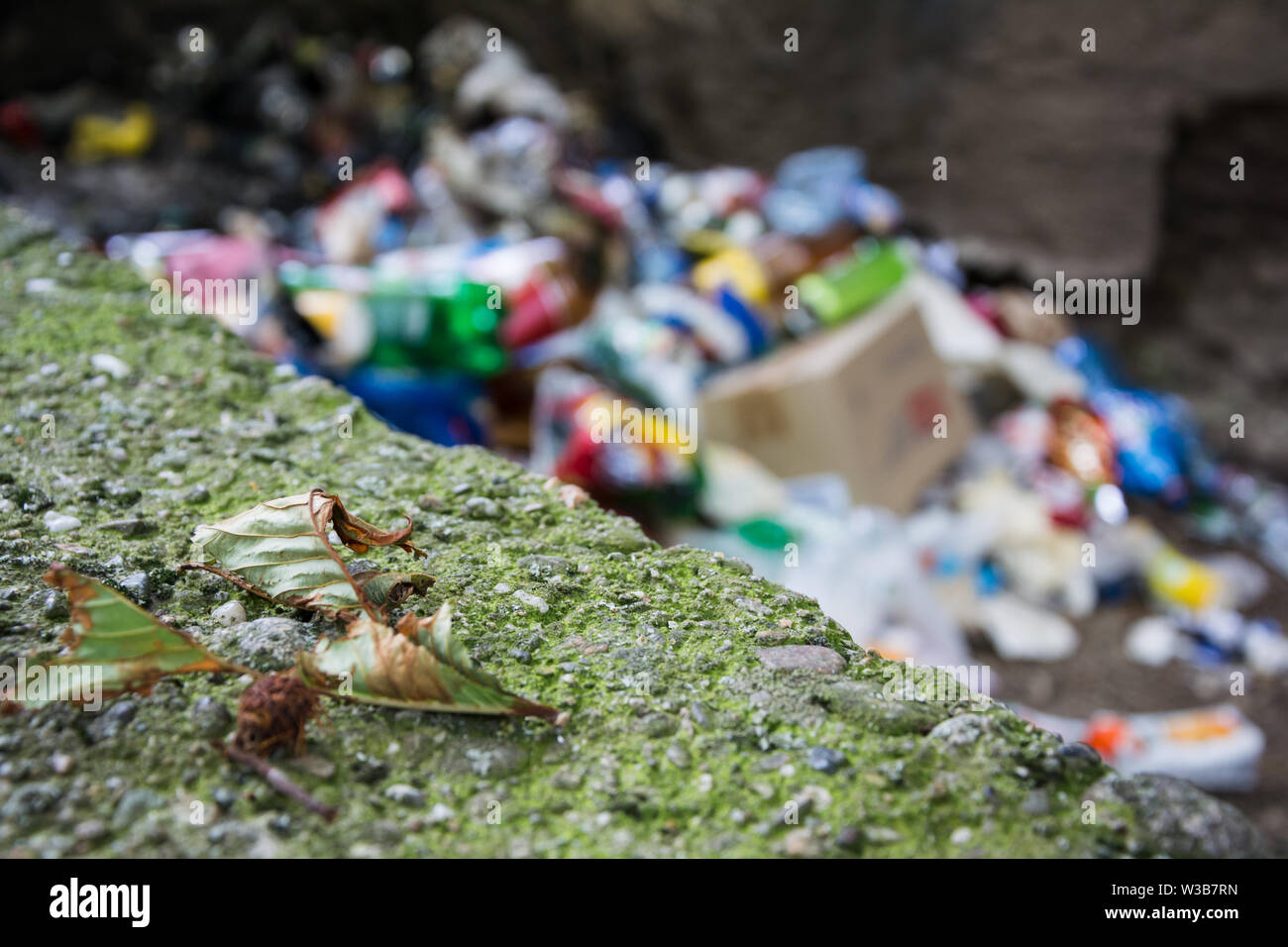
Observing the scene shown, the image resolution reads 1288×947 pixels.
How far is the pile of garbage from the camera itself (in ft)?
8.28

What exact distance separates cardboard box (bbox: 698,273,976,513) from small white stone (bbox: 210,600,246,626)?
205cm

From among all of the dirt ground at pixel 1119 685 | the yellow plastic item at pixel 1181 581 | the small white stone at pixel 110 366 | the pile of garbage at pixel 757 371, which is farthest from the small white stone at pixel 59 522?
the yellow plastic item at pixel 1181 581

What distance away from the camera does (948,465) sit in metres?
3.18

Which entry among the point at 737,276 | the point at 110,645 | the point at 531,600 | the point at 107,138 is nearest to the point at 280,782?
the point at 110,645

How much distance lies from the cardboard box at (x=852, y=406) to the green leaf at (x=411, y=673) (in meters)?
2.07

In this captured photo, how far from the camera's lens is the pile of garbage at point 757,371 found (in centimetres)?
252

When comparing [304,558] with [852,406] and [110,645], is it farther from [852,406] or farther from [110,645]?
[852,406]

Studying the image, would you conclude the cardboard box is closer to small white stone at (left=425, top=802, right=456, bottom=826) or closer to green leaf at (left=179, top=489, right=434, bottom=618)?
green leaf at (left=179, top=489, right=434, bottom=618)

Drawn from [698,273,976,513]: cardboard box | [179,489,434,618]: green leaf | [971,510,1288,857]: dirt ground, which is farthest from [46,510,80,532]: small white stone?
[971,510,1288,857]: dirt ground

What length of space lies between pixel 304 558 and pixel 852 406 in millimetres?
2115

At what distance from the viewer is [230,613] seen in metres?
0.82

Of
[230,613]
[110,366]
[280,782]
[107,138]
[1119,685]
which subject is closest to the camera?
[280,782]
